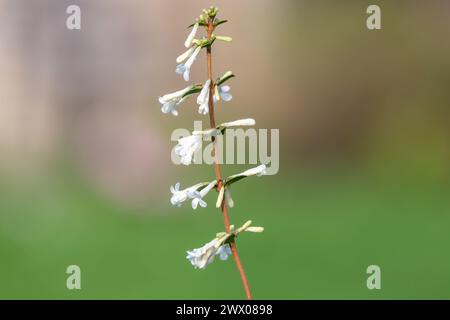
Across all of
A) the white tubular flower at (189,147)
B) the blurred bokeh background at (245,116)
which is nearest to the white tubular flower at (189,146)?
the white tubular flower at (189,147)

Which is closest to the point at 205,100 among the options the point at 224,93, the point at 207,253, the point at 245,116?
the point at 224,93

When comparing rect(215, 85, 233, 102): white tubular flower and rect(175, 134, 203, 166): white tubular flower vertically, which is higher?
rect(215, 85, 233, 102): white tubular flower

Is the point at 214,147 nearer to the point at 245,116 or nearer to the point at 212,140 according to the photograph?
the point at 212,140

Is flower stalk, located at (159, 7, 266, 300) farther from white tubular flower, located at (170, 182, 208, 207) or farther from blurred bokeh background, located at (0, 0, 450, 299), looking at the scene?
blurred bokeh background, located at (0, 0, 450, 299)

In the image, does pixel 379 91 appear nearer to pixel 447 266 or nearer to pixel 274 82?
pixel 274 82

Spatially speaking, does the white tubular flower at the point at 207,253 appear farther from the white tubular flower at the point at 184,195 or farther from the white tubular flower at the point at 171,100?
the white tubular flower at the point at 171,100

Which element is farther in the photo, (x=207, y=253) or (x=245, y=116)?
(x=245, y=116)

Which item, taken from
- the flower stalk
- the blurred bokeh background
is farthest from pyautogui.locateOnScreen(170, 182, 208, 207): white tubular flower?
the blurred bokeh background

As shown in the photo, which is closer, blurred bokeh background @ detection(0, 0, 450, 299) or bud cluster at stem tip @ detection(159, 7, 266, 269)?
bud cluster at stem tip @ detection(159, 7, 266, 269)
